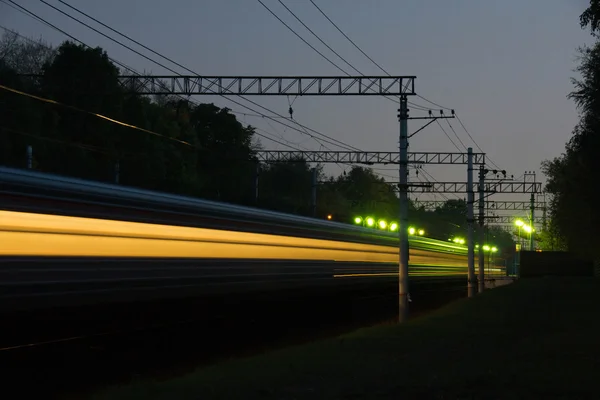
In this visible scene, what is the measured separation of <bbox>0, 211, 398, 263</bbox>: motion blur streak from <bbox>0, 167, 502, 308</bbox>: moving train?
15mm

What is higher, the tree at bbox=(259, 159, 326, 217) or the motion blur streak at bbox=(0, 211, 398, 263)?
the tree at bbox=(259, 159, 326, 217)

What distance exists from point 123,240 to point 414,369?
4.52 m

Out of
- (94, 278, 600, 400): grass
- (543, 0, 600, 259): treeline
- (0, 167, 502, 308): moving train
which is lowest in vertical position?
(94, 278, 600, 400): grass

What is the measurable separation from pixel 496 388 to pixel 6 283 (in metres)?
5.97

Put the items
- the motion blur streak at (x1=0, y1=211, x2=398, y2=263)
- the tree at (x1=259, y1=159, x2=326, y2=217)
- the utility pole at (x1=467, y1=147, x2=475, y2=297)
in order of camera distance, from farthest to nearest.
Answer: the tree at (x1=259, y1=159, x2=326, y2=217), the utility pole at (x1=467, y1=147, x2=475, y2=297), the motion blur streak at (x1=0, y1=211, x2=398, y2=263)

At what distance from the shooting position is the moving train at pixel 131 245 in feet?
37.3

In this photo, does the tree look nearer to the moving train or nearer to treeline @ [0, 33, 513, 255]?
treeline @ [0, 33, 513, 255]

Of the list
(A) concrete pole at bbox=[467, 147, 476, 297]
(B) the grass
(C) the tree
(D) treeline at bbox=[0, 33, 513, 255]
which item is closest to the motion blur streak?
(B) the grass

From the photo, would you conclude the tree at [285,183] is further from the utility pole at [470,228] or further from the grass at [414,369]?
the grass at [414,369]

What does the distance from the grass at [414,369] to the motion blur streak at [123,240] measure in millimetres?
1943

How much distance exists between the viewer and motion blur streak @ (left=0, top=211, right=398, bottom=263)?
446 inches

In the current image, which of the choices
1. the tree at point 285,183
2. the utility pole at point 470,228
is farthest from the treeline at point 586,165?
the tree at point 285,183

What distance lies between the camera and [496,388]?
11422 mm

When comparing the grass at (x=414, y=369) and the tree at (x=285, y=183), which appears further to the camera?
the tree at (x=285, y=183)
